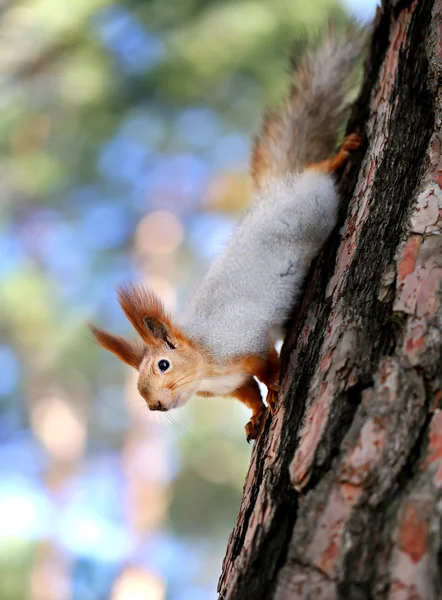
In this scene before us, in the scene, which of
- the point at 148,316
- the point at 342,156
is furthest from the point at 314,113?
the point at 148,316

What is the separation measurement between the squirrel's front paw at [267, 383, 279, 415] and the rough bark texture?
0.13 feet

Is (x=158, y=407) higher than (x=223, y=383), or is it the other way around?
(x=223, y=383)

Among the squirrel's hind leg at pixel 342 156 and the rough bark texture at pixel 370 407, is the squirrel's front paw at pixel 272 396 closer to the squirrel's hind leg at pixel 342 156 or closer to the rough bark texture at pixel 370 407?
the rough bark texture at pixel 370 407

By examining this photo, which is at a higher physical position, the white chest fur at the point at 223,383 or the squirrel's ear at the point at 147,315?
the squirrel's ear at the point at 147,315

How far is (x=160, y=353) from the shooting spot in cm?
188

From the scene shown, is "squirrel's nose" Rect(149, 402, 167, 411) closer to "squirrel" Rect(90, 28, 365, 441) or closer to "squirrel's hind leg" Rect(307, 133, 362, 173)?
"squirrel" Rect(90, 28, 365, 441)

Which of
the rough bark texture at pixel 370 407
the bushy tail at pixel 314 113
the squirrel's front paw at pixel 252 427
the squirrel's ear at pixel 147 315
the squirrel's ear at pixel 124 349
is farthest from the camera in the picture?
the bushy tail at pixel 314 113

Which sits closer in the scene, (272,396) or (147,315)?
(272,396)

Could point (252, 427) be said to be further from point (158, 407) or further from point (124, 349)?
point (124, 349)

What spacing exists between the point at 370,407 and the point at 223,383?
35.6 inches

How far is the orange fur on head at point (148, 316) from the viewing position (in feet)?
5.95

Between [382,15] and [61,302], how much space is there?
399cm

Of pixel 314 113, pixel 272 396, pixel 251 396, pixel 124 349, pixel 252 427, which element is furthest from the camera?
pixel 314 113

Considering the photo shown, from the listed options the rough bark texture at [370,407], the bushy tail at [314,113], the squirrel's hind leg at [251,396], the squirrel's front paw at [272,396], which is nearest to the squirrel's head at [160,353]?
the squirrel's hind leg at [251,396]
